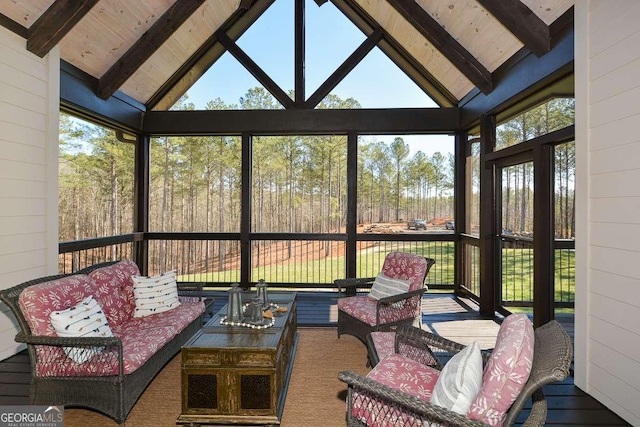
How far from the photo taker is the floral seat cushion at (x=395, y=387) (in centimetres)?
169

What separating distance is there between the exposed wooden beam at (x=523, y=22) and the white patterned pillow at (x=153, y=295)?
4084mm

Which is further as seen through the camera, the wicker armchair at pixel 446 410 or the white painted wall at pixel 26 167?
the white painted wall at pixel 26 167

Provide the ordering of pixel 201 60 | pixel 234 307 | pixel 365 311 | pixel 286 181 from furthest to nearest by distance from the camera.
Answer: pixel 286 181
pixel 201 60
pixel 365 311
pixel 234 307

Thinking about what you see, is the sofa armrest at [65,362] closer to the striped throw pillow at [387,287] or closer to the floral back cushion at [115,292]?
the floral back cushion at [115,292]

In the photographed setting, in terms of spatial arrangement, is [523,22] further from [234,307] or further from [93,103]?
[93,103]

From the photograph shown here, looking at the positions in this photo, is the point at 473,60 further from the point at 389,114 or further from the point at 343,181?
the point at 343,181

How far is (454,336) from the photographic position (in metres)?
3.82

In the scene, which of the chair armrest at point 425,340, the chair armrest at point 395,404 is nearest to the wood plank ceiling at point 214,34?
the chair armrest at point 425,340

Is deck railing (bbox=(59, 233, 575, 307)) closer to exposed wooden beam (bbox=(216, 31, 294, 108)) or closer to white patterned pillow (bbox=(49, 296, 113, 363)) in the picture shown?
exposed wooden beam (bbox=(216, 31, 294, 108))

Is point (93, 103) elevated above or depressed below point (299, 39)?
below

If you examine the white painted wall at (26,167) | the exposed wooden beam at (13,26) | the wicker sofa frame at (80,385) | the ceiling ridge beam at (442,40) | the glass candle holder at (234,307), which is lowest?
the wicker sofa frame at (80,385)

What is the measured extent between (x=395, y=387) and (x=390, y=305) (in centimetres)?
143

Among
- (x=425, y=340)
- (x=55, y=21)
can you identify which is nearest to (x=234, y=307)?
(x=425, y=340)

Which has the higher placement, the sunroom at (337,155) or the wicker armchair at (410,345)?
the sunroom at (337,155)
